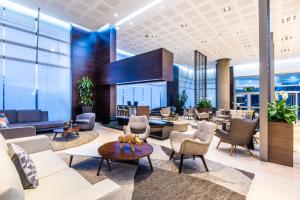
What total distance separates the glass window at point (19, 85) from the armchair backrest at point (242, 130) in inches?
293

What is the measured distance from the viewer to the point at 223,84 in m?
11.2

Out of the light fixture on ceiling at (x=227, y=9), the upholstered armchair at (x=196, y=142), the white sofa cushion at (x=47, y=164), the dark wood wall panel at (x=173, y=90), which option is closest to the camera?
the white sofa cushion at (x=47, y=164)

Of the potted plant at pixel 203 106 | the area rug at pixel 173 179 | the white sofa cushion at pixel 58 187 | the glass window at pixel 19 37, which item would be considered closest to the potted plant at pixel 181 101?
the potted plant at pixel 203 106

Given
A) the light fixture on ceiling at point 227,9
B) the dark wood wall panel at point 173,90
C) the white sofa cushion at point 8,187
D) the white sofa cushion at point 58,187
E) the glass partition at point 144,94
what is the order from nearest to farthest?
the white sofa cushion at point 8,187, the white sofa cushion at point 58,187, the light fixture on ceiling at point 227,9, the glass partition at point 144,94, the dark wood wall panel at point 173,90

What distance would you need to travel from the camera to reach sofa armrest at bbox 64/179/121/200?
1.04 meters

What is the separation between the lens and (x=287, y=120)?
3.13 meters

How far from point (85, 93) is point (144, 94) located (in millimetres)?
6566

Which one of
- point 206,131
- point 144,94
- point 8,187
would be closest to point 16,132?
point 8,187

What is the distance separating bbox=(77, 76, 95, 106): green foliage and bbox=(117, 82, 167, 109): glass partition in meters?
3.58

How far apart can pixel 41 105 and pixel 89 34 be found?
4.29 meters

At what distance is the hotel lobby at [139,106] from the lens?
7.00 feet

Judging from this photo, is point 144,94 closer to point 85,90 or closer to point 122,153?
point 85,90

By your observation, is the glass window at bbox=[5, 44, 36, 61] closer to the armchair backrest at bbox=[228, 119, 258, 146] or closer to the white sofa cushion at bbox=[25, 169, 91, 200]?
the white sofa cushion at bbox=[25, 169, 91, 200]

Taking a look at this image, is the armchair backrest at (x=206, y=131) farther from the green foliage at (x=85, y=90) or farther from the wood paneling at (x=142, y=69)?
the green foliage at (x=85, y=90)
